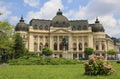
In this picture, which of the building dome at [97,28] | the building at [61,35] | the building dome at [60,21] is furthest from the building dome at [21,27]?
the building dome at [97,28]

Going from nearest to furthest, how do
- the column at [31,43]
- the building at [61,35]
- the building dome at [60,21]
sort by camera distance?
the column at [31,43], the building at [61,35], the building dome at [60,21]

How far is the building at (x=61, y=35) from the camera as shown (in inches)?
5113

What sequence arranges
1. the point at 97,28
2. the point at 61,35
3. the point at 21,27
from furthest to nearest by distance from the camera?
the point at 97,28
the point at 61,35
the point at 21,27

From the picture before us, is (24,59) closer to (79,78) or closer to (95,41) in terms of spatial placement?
(79,78)

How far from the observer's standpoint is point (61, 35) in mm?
130750

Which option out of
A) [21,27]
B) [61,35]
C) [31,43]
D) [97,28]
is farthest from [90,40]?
[21,27]

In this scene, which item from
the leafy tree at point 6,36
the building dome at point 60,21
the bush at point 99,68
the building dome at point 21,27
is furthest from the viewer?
the building dome at point 60,21

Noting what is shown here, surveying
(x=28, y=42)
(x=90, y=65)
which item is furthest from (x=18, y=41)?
(x=90, y=65)

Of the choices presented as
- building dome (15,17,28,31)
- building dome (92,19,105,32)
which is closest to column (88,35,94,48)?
building dome (92,19,105,32)

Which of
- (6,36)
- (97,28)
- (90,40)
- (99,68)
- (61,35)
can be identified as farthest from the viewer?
(97,28)

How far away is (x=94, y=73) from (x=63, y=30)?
107431mm

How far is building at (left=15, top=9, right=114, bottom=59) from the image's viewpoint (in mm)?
129875

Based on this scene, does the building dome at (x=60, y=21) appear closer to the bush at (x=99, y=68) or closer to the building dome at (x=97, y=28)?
the building dome at (x=97, y=28)

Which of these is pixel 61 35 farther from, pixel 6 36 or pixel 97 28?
pixel 6 36
